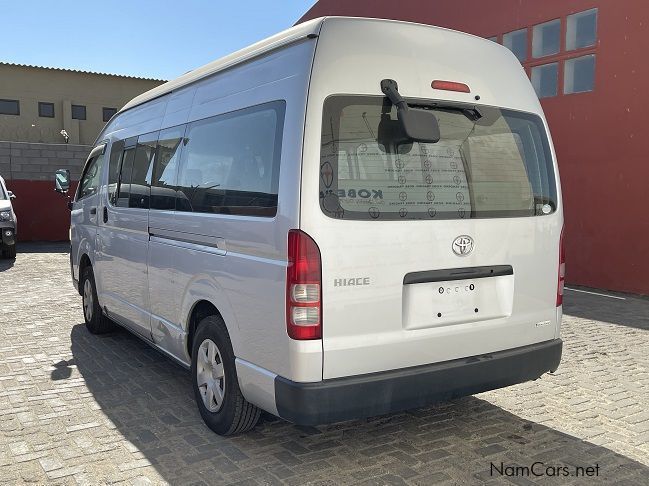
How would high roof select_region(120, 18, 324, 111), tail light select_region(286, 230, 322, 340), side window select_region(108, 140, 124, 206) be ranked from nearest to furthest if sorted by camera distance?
tail light select_region(286, 230, 322, 340) → high roof select_region(120, 18, 324, 111) → side window select_region(108, 140, 124, 206)

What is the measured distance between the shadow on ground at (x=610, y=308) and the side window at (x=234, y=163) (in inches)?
220

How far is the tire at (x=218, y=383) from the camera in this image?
3.52 meters

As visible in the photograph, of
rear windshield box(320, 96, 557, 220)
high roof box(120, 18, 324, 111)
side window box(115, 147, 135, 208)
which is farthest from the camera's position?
side window box(115, 147, 135, 208)

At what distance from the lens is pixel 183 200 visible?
4062mm

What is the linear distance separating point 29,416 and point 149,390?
33.8 inches

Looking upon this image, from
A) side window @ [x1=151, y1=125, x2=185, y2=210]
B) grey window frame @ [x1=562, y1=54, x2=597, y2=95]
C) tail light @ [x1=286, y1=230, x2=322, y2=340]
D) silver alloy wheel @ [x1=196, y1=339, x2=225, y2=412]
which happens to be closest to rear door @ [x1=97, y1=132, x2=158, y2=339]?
side window @ [x1=151, y1=125, x2=185, y2=210]

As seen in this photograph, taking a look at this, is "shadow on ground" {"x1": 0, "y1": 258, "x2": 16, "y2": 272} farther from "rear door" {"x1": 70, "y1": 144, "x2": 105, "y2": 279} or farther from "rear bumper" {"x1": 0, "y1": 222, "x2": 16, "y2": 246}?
"rear door" {"x1": 70, "y1": 144, "x2": 105, "y2": 279}

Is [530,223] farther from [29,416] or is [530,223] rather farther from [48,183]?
[48,183]

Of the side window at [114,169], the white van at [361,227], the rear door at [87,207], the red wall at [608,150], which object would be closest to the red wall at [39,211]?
the rear door at [87,207]

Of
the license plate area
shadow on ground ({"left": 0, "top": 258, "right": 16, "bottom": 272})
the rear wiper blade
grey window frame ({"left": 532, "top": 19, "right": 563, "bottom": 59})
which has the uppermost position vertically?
grey window frame ({"left": 532, "top": 19, "right": 563, "bottom": 59})

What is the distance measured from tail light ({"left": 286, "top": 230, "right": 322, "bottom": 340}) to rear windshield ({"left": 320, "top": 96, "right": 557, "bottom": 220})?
0.21 metres

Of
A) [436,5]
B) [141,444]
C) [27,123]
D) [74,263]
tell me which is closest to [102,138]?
[74,263]

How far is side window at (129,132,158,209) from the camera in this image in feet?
15.5

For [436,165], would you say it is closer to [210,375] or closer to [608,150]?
[210,375]
